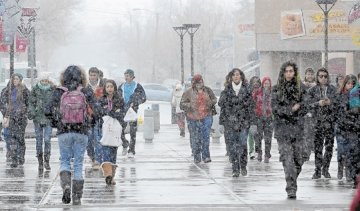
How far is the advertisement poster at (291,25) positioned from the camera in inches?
1777

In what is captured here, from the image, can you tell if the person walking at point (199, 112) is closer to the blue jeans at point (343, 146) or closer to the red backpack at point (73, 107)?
the blue jeans at point (343, 146)

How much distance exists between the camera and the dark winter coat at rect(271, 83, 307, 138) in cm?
1367

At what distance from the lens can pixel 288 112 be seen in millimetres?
13695

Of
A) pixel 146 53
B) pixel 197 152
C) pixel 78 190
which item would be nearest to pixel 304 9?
pixel 197 152

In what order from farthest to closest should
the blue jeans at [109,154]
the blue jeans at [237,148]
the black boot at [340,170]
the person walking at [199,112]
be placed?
the person walking at [199,112], the blue jeans at [237,148], the black boot at [340,170], the blue jeans at [109,154]

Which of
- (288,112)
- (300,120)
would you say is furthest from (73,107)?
(300,120)

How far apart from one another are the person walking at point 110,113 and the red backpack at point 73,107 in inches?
92.3

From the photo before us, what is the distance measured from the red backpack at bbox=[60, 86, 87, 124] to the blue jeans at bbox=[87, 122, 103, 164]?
4.83 m

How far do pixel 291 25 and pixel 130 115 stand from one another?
986 inches

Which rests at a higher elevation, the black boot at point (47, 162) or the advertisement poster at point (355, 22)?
the advertisement poster at point (355, 22)

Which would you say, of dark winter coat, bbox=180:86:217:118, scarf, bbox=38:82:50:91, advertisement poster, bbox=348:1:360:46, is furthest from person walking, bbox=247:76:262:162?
advertisement poster, bbox=348:1:360:46

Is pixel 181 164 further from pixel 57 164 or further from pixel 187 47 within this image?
pixel 187 47

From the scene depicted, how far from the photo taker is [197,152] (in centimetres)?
1953

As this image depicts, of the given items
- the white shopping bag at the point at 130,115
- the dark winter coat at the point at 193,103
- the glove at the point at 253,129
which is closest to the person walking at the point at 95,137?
the dark winter coat at the point at 193,103
